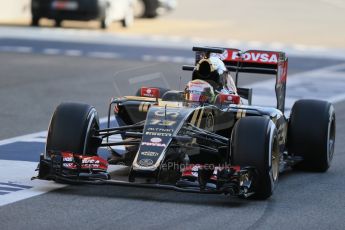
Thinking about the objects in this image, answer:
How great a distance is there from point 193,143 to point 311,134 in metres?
1.94

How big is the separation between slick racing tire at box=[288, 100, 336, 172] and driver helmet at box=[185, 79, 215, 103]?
1.14 m

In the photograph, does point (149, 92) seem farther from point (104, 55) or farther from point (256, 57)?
point (104, 55)

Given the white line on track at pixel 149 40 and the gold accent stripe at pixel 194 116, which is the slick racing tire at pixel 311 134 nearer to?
the gold accent stripe at pixel 194 116

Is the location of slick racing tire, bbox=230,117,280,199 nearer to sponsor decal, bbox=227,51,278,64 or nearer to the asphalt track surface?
the asphalt track surface

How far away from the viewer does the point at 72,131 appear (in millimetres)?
10992

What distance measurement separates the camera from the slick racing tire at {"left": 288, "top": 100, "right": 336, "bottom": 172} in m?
12.4

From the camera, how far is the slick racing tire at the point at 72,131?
11.0 metres

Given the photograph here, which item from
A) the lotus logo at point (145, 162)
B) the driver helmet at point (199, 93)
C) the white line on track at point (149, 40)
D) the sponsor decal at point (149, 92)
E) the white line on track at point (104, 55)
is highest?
the driver helmet at point (199, 93)

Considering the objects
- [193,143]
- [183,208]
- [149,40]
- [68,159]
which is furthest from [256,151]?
[149,40]

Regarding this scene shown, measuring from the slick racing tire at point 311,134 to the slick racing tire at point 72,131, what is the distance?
7.96 ft

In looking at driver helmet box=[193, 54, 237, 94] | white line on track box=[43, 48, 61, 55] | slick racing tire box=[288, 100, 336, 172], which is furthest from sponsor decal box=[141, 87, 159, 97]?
white line on track box=[43, 48, 61, 55]

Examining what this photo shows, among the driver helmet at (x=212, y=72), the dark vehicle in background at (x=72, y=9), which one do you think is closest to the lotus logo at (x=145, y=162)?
the driver helmet at (x=212, y=72)

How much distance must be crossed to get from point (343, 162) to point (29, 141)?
12.8 feet

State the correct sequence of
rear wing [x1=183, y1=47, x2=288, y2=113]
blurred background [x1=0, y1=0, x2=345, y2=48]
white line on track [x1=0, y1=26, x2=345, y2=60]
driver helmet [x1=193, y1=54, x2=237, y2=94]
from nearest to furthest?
driver helmet [x1=193, y1=54, x2=237, y2=94], rear wing [x1=183, y1=47, x2=288, y2=113], white line on track [x1=0, y1=26, x2=345, y2=60], blurred background [x1=0, y1=0, x2=345, y2=48]
